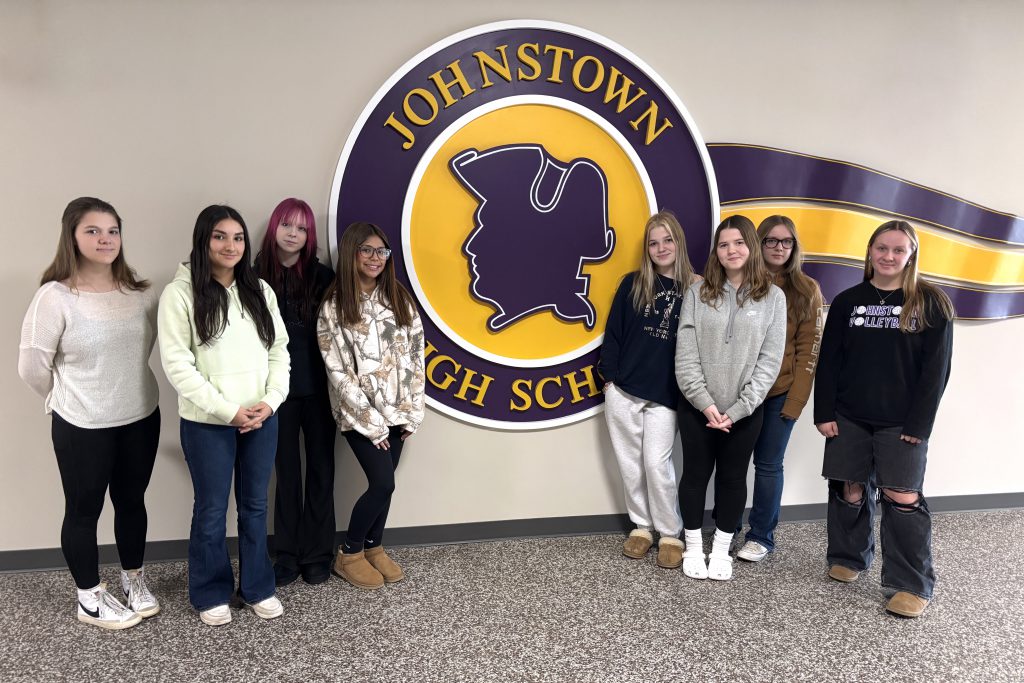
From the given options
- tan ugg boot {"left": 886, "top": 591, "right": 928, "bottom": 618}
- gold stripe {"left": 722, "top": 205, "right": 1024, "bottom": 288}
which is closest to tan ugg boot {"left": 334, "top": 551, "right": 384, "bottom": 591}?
tan ugg boot {"left": 886, "top": 591, "right": 928, "bottom": 618}

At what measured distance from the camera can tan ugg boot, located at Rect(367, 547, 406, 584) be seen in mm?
2742

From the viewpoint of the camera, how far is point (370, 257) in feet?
8.42

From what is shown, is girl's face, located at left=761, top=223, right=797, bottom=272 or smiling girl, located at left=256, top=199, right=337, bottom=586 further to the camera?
girl's face, located at left=761, top=223, right=797, bottom=272

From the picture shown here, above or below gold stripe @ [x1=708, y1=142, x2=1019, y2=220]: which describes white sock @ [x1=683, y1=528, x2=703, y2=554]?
below

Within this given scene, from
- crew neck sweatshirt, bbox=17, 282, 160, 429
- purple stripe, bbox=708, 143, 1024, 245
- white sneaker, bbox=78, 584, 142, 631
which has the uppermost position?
purple stripe, bbox=708, 143, 1024, 245

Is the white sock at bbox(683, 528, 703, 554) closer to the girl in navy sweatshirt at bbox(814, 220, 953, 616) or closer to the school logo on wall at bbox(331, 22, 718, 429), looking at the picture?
the girl in navy sweatshirt at bbox(814, 220, 953, 616)

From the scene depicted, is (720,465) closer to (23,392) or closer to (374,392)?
(374,392)

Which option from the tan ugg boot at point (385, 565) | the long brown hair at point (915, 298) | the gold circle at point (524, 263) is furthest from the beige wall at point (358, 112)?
Answer: the long brown hair at point (915, 298)

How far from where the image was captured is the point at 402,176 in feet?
9.36

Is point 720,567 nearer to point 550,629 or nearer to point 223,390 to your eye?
point 550,629

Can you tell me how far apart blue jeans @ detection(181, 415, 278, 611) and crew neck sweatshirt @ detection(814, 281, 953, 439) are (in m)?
2.13

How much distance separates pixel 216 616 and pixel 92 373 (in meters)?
0.93

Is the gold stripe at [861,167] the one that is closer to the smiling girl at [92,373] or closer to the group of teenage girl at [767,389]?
the group of teenage girl at [767,389]

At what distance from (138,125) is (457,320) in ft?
4.79
